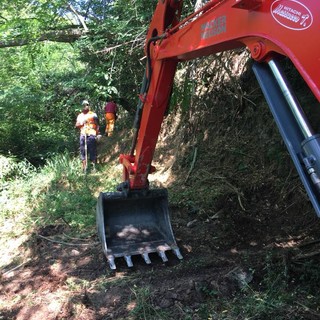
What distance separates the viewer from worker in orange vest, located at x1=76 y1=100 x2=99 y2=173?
9.42 m

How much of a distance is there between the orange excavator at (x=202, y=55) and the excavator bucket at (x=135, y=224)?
0.04ft

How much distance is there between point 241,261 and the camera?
13.6ft

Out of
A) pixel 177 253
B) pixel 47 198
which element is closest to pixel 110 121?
pixel 47 198

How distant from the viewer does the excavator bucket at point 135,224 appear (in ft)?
14.9

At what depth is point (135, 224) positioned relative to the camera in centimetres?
498

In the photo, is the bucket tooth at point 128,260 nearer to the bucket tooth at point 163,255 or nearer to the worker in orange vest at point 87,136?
the bucket tooth at point 163,255

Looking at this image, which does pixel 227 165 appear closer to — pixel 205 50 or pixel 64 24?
pixel 205 50

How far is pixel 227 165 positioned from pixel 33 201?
11.3ft

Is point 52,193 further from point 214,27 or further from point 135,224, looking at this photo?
point 214,27

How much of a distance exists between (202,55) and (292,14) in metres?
1.45

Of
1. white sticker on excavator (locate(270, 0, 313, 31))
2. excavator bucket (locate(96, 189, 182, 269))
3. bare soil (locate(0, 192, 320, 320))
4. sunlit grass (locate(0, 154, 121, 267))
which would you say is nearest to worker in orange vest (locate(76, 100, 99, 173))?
sunlit grass (locate(0, 154, 121, 267))

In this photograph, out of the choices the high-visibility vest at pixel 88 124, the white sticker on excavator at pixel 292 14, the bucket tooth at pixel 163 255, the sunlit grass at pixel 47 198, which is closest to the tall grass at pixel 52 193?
the sunlit grass at pixel 47 198

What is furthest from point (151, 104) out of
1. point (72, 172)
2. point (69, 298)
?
point (72, 172)

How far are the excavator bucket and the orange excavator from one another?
0.01m
